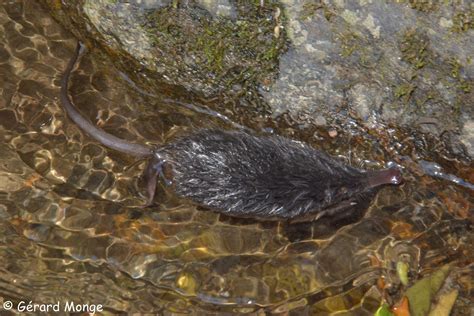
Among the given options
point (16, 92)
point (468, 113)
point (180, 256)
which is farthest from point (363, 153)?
point (16, 92)

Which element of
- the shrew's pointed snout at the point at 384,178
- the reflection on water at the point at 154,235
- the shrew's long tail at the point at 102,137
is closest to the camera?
the reflection on water at the point at 154,235

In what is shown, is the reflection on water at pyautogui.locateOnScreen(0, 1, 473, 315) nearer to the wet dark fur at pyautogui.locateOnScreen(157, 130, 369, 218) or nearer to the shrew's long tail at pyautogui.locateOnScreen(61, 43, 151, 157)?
the shrew's long tail at pyautogui.locateOnScreen(61, 43, 151, 157)

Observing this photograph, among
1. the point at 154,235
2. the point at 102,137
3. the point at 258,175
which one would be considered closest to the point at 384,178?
the point at 258,175

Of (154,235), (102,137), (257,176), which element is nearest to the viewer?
(257,176)

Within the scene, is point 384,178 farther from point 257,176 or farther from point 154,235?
point 154,235

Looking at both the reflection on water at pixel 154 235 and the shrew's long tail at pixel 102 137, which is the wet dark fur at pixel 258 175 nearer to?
the shrew's long tail at pixel 102 137

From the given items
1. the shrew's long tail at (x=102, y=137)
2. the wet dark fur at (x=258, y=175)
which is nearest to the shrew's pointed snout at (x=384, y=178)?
the wet dark fur at (x=258, y=175)
